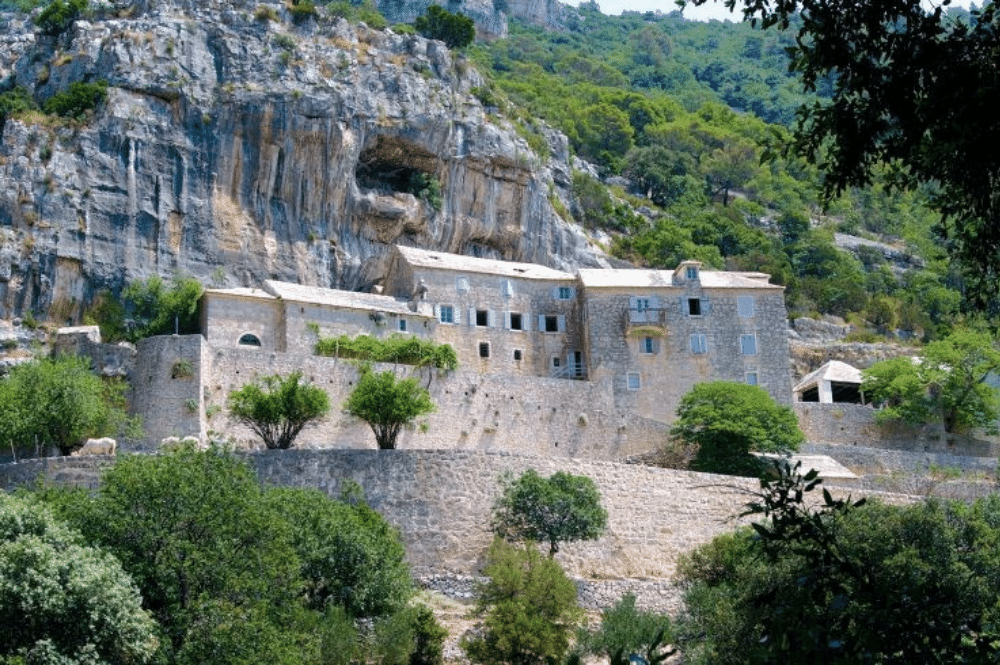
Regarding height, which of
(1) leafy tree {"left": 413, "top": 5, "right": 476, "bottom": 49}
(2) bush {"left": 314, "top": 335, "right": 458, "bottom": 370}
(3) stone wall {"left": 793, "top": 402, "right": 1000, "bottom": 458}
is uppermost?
(1) leafy tree {"left": 413, "top": 5, "right": 476, "bottom": 49}

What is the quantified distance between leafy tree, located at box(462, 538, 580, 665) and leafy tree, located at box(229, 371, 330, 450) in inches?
474

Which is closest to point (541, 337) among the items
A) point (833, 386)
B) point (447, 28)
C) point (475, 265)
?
point (475, 265)

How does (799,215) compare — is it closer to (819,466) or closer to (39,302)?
(819,466)

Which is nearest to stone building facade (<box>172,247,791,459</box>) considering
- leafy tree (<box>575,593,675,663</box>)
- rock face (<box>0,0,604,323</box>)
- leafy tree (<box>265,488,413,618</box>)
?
rock face (<box>0,0,604,323</box>)

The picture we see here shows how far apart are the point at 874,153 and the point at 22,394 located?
36.1m

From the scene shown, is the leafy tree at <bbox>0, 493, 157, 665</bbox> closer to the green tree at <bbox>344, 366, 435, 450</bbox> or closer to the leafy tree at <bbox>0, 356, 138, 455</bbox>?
the leafy tree at <bbox>0, 356, 138, 455</bbox>

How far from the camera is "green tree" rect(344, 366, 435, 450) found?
46094mm

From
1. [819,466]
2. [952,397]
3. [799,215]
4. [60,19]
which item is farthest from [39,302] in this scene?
[799,215]

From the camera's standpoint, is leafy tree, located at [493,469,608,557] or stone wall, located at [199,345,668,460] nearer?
leafy tree, located at [493,469,608,557]

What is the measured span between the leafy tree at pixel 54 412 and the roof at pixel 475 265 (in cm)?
1651

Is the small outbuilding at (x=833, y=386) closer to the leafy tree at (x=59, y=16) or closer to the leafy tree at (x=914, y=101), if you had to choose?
the leafy tree at (x=59, y=16)

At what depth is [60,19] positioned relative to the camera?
64062mm

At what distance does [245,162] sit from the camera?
190 feet

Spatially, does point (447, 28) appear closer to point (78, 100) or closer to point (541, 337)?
point (78, 100)
